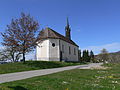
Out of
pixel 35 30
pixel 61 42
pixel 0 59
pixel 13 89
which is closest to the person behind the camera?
pixel 13 89

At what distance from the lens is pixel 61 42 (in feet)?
143

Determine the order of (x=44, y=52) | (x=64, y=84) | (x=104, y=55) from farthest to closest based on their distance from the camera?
(x=104, y=55), (x=44, y=52), (x=64, y=84)

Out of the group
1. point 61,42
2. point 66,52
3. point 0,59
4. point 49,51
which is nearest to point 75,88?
point 49,51

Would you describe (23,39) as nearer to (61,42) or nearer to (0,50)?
(61,42)

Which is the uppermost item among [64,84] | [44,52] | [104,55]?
[44,52]

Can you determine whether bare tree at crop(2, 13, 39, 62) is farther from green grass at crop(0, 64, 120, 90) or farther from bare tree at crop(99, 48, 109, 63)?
bare tree at crop(99, 48, 109, 63)

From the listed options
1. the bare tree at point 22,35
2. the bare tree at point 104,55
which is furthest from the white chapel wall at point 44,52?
the bare tree at point 104,55

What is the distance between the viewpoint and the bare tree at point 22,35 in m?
23.5

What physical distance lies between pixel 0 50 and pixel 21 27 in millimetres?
36122

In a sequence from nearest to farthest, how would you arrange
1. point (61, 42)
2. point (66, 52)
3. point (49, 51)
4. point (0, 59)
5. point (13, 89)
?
point (13, 89)
point (49, 51)
point (61, 42)
point (66, 52)
point (0, 59)

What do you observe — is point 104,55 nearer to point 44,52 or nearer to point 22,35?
point 44,52

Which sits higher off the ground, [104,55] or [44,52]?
[44,52]

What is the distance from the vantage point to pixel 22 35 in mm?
23875

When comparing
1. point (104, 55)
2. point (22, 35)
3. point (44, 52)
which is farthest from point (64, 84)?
point (104, 55)
